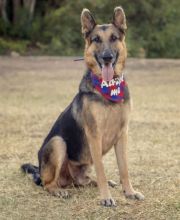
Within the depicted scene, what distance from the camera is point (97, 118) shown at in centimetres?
601

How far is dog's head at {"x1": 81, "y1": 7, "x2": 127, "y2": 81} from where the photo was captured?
19.4 ft

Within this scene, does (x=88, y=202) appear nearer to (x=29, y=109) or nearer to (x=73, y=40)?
(x=29, y=109)

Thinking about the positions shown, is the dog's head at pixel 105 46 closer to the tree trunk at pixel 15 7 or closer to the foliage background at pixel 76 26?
the foliage background at pixel 76 26

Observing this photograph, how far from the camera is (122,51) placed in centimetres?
598

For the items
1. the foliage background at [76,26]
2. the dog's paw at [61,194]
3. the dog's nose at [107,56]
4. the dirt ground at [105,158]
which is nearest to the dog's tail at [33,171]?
the dirt ground at [105,158]

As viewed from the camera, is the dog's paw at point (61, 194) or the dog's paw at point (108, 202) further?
the dog's paw at point (61, 194)

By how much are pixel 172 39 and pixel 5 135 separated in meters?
20.4

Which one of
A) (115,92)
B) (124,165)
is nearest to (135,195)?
(124,165)

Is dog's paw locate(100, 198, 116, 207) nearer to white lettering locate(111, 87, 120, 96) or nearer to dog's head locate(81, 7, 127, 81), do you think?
white lettering locate(111, 87, 120, 96)

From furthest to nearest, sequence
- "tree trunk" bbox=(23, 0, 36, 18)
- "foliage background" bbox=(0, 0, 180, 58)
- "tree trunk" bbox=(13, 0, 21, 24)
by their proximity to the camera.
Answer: "tree trunk" bbox=(23, 0, 36, 18), "tree trunk" bbox=(13, 0, 21, 24), "foliage background" bbox=(0, 0, 180, 58)

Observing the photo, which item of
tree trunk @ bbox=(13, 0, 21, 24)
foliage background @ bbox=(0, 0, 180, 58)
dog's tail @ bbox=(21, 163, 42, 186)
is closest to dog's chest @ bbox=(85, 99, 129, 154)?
dog's tail @ bbox=(21, 163, 42, 186)

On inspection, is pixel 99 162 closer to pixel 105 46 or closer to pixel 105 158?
pixel 105 46

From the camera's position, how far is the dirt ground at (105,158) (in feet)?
18.9

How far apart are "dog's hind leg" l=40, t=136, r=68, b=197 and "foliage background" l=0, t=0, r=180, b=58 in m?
20.9
